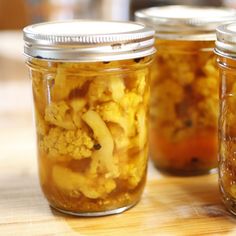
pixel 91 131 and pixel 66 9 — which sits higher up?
pixel 91 131

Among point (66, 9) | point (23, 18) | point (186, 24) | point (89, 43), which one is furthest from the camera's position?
point (66, 9)

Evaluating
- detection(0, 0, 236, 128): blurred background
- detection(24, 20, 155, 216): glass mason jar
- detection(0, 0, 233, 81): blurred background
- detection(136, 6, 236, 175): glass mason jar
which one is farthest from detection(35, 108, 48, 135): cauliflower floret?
detection(0, 0, 233, 81): blurred background

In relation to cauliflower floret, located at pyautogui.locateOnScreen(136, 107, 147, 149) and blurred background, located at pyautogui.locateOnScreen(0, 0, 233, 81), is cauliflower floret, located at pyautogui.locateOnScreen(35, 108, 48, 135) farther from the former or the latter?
blurred background, located at pyautogui.locateOnScreen(0, 0, 233, 81)

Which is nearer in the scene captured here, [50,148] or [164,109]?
[50,148]

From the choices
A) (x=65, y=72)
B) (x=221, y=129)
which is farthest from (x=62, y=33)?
(x=221, y=129)

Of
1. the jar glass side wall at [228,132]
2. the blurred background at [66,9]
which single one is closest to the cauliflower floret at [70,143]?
the jar glass side wall at [228,132]

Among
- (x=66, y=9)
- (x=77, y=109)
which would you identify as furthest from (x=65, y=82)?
(x=66, y=9)

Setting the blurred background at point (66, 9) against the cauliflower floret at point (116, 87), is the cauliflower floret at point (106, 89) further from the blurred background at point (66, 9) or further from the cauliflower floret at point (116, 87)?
the blurred background at point (66, 9)

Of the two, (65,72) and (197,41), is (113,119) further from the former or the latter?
(197,41)

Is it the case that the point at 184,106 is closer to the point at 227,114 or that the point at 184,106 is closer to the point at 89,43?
the point at 227,114
